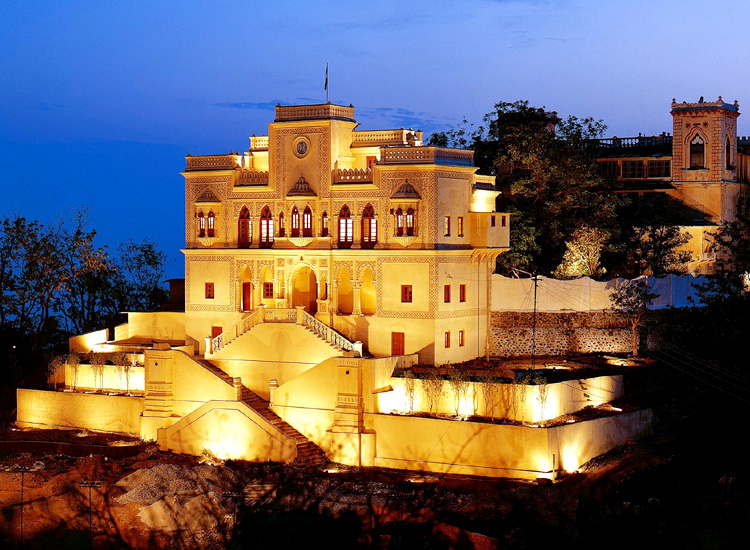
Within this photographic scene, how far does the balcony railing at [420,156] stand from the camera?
3644cm

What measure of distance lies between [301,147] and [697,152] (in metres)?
21.4

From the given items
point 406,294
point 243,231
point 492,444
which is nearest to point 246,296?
point 243,231

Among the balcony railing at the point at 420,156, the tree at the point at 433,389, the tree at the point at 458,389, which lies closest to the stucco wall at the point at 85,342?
the balcony railing at the point at 420,156

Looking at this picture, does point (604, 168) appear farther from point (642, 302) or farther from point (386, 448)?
point (386, 448)

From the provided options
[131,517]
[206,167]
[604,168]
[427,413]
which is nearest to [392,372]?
[427,413]

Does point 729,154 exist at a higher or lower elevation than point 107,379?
higher

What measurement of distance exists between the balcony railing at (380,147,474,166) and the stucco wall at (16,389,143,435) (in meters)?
11.5

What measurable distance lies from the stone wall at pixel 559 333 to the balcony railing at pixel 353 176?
6684 millimetres

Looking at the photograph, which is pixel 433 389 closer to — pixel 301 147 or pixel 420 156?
pixel 420 156

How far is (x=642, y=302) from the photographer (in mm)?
Result: 37438

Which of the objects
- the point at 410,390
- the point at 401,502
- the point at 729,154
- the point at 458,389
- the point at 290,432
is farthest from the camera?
the point at 729,154

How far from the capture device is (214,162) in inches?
1575

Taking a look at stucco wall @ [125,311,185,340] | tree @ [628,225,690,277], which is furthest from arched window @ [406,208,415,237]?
tree @ [628,225,690,277]

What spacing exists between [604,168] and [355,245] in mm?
19714
